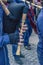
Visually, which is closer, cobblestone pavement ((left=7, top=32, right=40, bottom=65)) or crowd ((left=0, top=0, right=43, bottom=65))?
crowd ((left=0, top=0, right=43, bottom=65))

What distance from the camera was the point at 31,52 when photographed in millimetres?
7262

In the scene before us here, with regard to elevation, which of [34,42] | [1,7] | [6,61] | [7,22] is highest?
[1,7]

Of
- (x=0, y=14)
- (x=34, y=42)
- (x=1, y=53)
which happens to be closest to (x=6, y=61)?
(x=1, y=53)

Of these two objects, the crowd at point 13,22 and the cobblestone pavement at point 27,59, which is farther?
the cobblestone pavement at point 27,59

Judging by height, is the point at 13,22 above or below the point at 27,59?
above

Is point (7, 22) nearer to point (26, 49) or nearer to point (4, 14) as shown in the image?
point (4, 14)

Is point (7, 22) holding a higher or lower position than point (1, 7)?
lower

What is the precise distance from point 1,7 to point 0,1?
0.09 metres

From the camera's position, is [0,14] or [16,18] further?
[16,18]

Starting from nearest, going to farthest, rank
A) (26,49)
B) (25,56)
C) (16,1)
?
(16,1) < (25,56) < (26,49)

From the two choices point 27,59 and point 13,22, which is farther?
point 27,59

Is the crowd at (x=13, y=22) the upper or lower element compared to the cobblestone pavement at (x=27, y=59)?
upper

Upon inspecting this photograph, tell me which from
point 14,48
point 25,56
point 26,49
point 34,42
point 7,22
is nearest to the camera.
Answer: point 7,22

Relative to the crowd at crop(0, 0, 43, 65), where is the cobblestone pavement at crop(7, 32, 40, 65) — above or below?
below
